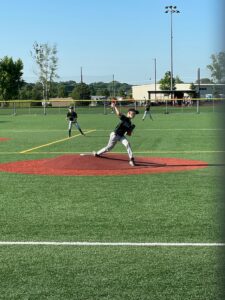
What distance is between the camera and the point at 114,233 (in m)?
6.39

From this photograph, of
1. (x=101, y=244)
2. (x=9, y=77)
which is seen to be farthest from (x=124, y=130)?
(x=9, y=77)

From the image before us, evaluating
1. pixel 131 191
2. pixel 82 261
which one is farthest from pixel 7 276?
pixel 131 191

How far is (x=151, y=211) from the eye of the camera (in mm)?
7723

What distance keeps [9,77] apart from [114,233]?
264ft

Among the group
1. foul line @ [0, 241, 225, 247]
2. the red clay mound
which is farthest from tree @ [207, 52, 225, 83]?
the red clay mound

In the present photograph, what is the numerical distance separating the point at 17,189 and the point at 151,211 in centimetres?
343

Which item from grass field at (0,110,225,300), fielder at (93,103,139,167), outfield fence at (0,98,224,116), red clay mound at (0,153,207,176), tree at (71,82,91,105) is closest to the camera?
grass field at (0,110,225,300)

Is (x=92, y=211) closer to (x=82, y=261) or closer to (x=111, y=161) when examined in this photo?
(x=82, y=261)

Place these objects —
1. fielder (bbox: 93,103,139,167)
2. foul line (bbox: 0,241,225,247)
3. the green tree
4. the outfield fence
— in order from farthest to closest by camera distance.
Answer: the green tree
the outfield fence
fielder (bbox: 93,103,139,167)
foul line (bbox: 0,241,225,247)

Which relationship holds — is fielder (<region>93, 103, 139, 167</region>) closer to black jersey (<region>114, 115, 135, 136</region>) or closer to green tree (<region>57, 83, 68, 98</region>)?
black jersey (<region>114, 115, 135, 136</region>)

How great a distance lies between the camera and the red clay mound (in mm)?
12492

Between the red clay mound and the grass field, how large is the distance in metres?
0.71

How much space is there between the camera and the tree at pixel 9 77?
83.3 m

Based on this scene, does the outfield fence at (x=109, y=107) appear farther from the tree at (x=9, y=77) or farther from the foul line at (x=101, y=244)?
the foul line at (x=101, y=244)
